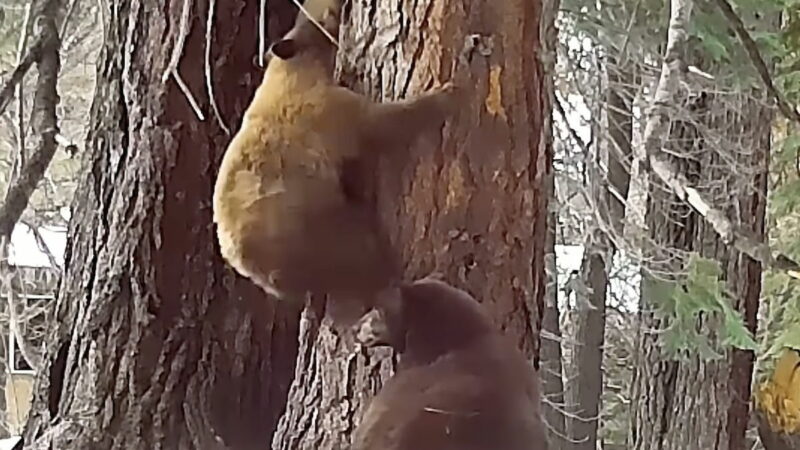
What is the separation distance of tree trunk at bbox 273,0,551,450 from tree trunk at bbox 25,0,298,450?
91 centimetres

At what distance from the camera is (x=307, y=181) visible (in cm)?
161

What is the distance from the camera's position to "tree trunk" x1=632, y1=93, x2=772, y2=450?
14.2 feet

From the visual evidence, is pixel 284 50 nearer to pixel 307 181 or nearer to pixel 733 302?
pixel 307 181

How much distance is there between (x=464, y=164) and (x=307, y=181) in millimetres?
333

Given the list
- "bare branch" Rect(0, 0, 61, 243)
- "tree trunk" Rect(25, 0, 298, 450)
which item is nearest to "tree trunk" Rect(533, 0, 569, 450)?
"tree trunk" Rect(25, 0, 298, 450)

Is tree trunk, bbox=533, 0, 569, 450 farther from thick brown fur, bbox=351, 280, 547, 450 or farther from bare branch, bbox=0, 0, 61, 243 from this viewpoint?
thick brown fur, bbox=351, 280, 547, 450

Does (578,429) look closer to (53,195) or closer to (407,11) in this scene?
(53,195)

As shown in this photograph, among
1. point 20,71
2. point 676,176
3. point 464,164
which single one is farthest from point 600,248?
point 464,164

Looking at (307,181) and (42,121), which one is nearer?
(307,181)

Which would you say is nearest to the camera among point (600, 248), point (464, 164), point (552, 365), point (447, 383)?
point (447, 383)

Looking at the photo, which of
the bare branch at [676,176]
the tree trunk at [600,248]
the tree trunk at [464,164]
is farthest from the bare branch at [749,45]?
the tree trunk at [600,248]

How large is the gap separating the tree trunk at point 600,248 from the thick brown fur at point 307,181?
259cm

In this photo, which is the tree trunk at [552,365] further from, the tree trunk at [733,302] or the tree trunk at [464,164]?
the tree trunk at [464,164]

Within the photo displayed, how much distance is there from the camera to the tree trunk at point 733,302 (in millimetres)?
4328
